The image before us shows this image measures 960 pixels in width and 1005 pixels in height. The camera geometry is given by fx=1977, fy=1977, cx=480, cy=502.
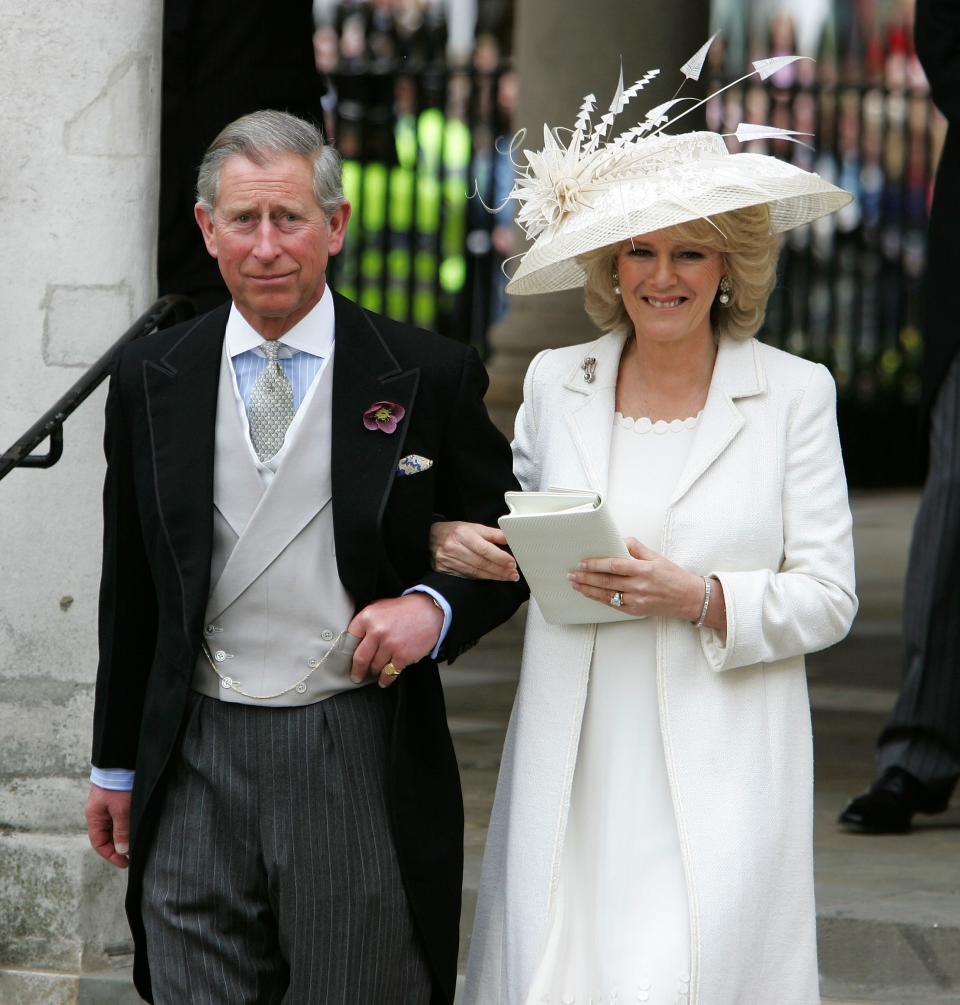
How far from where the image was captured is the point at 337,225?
3197mm

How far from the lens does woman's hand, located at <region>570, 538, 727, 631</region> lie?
3.12 meters

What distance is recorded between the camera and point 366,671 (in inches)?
122

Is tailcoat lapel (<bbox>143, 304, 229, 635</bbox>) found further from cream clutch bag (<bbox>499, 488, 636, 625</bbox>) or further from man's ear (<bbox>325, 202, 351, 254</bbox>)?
cream clutch bag (<bbox>499, 488, 636, 625</bbox>)

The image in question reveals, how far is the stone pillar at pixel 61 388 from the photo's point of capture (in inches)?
171

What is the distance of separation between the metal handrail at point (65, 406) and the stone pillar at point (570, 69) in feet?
14.3

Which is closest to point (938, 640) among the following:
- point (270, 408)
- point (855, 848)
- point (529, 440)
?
point (855, 848)

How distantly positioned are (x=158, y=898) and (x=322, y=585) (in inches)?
22.6

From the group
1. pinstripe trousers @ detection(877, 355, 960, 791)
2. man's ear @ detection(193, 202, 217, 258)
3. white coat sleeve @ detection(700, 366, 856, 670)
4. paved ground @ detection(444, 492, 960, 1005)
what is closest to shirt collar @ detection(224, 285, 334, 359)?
man's ear @ detection(193, 202, 217, 258)

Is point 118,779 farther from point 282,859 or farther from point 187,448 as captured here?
point 187,448

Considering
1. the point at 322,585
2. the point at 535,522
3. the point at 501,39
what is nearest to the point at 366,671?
the point at 322,585

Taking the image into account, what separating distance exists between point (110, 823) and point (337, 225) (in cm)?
109

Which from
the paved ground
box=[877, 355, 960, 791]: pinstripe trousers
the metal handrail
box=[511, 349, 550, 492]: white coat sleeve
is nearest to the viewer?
box=[511, 349, 550, 492]: white coat sleeve

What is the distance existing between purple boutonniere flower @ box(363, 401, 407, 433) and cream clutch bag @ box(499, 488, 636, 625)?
219mm

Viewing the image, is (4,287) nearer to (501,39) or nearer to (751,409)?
(751,409)
